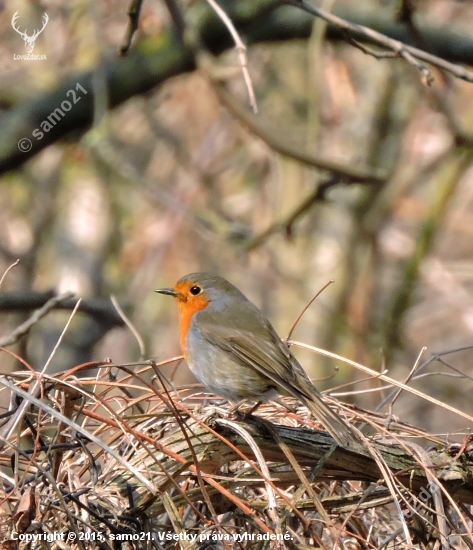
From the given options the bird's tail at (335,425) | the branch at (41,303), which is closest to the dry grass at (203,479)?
the bird's tail at (335,425)

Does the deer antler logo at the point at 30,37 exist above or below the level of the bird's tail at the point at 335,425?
above

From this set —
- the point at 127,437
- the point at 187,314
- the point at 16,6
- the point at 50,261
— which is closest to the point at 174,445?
the point at 127,437

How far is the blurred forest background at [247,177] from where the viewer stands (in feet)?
16.0

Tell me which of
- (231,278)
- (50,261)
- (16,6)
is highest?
(16,6)

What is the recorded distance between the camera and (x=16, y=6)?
6152 mm

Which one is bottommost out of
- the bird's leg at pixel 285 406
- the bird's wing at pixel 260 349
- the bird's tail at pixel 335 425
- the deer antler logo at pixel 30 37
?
the bird's leg at pixel 285 406

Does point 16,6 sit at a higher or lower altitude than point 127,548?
higher

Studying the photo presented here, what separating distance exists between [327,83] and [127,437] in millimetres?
6523

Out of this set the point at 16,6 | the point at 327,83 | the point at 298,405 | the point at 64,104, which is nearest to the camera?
the point at 298,405

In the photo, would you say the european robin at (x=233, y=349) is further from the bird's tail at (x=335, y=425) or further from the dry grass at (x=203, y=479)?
the dry grass at (x=203, y=479)

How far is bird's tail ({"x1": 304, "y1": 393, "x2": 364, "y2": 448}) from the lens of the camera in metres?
2.10

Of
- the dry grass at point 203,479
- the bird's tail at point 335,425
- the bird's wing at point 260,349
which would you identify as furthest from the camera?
the bird's wing at point 260,349

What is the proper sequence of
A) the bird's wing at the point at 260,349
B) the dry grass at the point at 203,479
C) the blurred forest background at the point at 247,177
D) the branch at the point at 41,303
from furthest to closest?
the blurred forest background at the point at 247,177, the branch at the point at 41,303, the bird's wing at the point at 260,349, the dry grass at the point at 203,479

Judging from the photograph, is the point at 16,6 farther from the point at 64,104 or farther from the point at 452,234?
the point at 452,234
